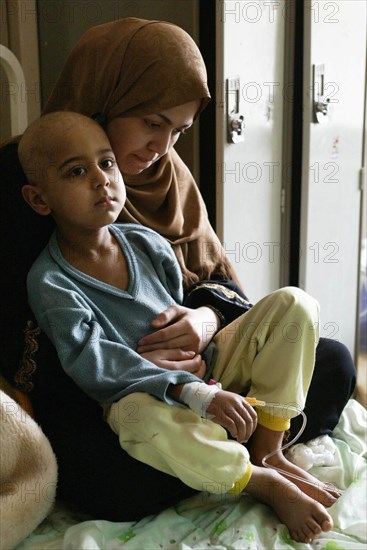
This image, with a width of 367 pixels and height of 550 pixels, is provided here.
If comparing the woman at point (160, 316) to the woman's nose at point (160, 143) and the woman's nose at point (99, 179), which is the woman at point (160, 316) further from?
the woman's nose at point (99, 179)

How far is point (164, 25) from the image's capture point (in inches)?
54.1

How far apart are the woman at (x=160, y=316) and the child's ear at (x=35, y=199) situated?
0.03m

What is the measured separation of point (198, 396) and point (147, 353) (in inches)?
5.8

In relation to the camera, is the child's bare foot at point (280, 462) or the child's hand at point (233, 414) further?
the child's bare foot at point (280, 462)

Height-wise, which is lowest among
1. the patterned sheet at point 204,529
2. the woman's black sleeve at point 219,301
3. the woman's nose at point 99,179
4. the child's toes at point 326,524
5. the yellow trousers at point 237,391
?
the patterned sheet at point 204,529

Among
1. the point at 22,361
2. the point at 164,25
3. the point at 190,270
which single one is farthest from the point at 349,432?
the point at 164,25

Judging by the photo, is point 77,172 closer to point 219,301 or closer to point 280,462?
point 219,301

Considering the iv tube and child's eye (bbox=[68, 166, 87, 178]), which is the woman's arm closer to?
the iv tube

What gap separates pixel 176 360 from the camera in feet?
4.24

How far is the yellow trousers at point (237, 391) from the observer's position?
1.14 metres

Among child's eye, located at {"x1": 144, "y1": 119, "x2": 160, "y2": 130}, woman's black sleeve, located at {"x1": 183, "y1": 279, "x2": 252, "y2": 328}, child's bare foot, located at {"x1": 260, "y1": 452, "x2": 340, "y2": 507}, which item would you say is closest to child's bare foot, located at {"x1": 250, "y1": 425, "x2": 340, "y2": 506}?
child's bare foot, located at {"x1": 260, "y1": 452, "x2": 340, "y2": 507}

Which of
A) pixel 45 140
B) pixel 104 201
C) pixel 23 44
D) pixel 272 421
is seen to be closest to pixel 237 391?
pixel 272 421

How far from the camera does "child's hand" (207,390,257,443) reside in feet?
3.79

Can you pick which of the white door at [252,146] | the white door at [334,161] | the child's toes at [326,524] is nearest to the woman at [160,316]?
the child's toes at [326,524]
